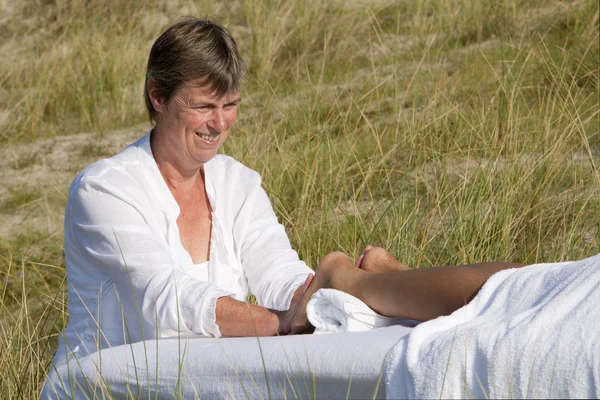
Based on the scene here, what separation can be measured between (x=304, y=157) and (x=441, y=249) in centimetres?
94

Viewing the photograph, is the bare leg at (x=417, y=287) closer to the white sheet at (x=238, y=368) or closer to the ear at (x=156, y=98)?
the white sheet at (x=238, y=368)

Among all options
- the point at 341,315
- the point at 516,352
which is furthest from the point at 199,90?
the point at 516,352

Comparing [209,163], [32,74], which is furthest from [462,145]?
[32,74]

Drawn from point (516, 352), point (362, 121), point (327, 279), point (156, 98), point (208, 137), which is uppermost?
point (156, 98)

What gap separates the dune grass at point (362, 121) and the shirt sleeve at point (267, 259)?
59 cm

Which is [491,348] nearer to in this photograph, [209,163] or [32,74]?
[209,163]

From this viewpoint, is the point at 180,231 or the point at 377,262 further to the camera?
the point at 180,231

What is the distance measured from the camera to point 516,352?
1.91 metres

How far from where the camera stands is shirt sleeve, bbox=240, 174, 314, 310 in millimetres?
3022

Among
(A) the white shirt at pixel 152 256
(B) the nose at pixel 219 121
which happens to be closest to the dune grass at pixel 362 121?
(A) the white shirt at pixel 152 256

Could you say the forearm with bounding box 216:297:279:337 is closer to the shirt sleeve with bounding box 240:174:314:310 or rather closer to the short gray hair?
the shirt sleeve with bounding box 240:174:314:310

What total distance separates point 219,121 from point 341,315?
0.77 meters

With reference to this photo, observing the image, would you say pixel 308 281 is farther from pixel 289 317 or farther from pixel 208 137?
pixel 208 137

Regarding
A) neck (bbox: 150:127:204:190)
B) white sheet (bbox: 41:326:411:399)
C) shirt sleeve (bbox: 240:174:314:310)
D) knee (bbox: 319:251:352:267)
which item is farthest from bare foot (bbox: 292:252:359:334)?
neck (bbox: 150:127:204:190)
